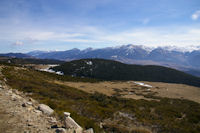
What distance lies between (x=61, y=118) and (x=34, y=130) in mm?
1856

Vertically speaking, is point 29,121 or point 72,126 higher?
point 29,121

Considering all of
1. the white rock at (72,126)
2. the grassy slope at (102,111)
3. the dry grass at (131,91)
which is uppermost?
the white rock at (72,126)

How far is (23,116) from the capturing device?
287 inches

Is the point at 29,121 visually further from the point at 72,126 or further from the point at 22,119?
the point at 72,126

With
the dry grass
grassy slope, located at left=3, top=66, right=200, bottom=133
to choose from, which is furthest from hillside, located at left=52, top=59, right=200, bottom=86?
grassy slope, located at left=3, top=66, right=200, bottom=133

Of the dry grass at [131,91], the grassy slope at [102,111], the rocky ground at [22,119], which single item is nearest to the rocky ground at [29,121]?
the rocky ground at [22,119]

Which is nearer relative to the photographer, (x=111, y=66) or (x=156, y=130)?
(x=156, y=130)

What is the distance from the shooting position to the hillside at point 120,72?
384 feet

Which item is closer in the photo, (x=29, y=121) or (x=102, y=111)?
(x=29, y=121)

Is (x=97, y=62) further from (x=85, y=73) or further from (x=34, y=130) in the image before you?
(x=34, y=130)

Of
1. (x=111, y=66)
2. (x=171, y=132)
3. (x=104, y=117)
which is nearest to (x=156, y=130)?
(x=171, y=132)

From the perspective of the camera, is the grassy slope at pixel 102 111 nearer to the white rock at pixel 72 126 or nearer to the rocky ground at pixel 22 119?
the white rock at pixel 72 126

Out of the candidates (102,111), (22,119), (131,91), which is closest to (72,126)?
(22,119)

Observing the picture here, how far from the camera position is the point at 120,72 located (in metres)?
128
